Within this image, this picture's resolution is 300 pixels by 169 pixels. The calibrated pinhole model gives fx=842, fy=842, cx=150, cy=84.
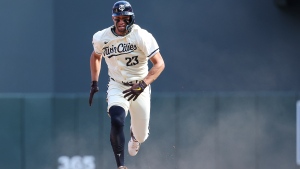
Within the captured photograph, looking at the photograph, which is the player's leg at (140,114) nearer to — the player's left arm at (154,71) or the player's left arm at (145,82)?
the player's left arm at (145,82)

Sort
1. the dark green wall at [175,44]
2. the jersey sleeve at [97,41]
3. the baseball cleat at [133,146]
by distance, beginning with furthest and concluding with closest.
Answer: the dark green wall at [175,44], the baseball cleat at [133,146], the jersey sleeve at [97,41]

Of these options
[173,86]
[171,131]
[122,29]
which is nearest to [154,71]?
[122,29]

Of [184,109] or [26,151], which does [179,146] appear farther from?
[26,151]

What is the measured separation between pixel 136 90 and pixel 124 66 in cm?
47

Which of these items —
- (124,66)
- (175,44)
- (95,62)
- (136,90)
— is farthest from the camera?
(175,44)

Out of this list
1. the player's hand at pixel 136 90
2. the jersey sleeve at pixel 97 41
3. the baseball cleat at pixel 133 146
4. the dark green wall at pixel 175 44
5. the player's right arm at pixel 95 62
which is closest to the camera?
the player's hand at pixel 136 90

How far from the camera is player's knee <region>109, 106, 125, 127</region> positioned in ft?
27.4

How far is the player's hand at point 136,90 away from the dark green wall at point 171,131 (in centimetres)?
197

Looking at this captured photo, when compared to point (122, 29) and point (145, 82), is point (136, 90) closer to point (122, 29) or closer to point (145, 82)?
point (145, 82)

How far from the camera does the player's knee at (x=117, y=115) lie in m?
8.36

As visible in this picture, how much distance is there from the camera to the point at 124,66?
342 inches

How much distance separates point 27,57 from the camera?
12.1 meters

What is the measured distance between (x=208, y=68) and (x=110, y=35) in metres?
4.17

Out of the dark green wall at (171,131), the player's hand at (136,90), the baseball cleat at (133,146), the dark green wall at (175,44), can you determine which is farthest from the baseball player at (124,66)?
the dark green wall at (175,44)
